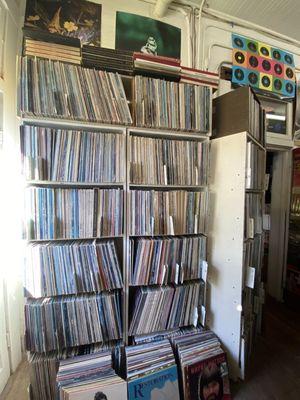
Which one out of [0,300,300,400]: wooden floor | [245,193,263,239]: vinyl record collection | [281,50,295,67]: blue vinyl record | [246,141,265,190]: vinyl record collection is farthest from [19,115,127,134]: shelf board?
[281,50,295,67]: blue vinyl record

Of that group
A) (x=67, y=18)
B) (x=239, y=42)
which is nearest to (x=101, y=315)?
(x=67, y=18)

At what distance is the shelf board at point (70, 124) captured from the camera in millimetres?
1157

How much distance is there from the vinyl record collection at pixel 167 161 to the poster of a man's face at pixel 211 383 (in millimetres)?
1152

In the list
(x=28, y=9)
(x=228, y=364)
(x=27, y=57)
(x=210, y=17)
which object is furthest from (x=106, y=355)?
(x=210, y=17)

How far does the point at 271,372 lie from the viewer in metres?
1.51

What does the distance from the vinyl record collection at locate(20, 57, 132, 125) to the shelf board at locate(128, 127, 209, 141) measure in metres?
0.09

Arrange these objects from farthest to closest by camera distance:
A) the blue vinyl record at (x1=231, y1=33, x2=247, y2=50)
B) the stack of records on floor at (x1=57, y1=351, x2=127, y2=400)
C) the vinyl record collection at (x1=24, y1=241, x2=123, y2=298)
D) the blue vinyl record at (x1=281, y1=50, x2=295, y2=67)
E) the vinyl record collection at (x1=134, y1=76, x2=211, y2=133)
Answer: the blue vinyl record at (x1=281, y1=50, x2=295, y2=67) < the blue vinyl record at (x1=231, y1=33, x2=247, y2=50) < the vinyl record collection at (x1=134, y1=76, x2=211, y2=133) < the vinyl record collection at (x1=24, y1=241, x2=123, y2=298) < the stack of records on floor at (x1=57, y1=351, x2=127, y2=400)

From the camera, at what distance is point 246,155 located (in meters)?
1.28

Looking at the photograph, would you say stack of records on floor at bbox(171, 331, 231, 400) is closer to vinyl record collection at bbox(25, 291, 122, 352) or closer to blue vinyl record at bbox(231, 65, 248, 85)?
vinyl record collection at bbox(25, 291, 122, 352)

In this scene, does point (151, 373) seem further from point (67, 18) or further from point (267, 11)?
point (267, 11)

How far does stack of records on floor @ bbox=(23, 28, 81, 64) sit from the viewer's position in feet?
3.65

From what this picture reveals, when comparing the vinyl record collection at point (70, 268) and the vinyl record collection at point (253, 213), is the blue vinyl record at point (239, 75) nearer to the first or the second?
the vinyl record collection at point (253, 213)

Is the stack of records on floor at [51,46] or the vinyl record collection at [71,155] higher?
the stack of records on floor at [51,46]

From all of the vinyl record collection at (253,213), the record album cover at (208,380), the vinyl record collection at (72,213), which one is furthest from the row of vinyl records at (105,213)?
the record album cover at (208,380)
